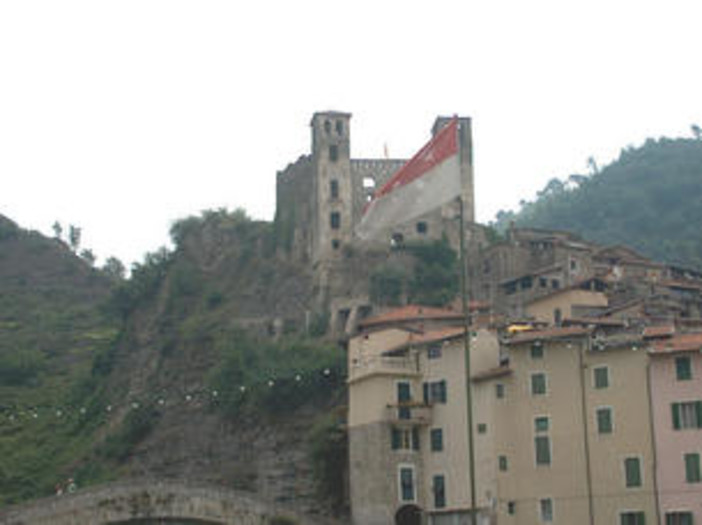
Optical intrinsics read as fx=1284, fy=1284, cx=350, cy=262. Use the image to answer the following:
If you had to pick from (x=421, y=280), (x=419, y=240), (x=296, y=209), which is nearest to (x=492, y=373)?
(x=421, y=280)

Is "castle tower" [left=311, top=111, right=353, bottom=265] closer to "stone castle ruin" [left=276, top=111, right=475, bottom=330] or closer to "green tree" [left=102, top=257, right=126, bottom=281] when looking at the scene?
"stone castle ruin" [left=276, top=111, right=475, bottom=330]

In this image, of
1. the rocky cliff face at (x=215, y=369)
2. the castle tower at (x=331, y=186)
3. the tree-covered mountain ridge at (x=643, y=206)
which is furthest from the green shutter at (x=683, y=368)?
the tree-covered mountain ridge at (x=643, y=206)

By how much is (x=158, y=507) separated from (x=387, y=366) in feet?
43.6

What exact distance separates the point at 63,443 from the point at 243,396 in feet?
68.2

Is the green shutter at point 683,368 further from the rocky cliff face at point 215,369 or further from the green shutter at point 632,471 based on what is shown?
the rocky cliff face at point 215,369

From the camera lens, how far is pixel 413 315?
75.1 m

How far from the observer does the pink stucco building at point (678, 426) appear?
180ft

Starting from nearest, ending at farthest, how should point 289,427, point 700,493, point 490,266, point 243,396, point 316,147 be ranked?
point 700,493, point 289,427, point 243,396, point 490,266, point 316,147

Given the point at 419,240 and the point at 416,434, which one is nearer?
the point at 416,434

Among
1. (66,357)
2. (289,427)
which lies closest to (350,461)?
(289,427)

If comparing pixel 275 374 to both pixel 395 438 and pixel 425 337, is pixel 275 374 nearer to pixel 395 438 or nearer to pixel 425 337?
pixel 425 337

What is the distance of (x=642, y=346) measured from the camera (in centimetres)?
5703

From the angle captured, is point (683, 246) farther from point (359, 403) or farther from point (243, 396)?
point (359, 403)

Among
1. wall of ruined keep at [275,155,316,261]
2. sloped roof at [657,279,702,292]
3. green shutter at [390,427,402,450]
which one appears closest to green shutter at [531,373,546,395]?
green shutter at [390,427,402,450]
